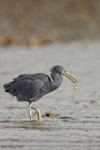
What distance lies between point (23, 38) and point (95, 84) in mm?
17984

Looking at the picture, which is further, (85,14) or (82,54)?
(85,14)

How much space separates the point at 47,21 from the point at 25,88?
2747cm

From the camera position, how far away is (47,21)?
40344 millimetres

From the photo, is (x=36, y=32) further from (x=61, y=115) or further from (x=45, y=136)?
(x=45, y=136)

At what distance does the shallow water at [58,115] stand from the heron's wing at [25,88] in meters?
0.41

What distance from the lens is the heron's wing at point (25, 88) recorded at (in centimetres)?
1295

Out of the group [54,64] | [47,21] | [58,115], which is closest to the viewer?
[58,115]

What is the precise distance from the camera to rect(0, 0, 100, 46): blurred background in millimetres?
36906

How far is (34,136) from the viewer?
11109 mm

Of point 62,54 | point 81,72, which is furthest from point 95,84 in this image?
point 62,54

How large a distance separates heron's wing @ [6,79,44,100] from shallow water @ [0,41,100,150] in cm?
41

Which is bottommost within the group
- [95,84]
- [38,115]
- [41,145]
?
[41,145]

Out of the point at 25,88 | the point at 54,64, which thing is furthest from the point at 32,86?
the point at 54,64

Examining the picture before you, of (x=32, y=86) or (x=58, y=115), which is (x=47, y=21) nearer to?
(x=58, y=115)
